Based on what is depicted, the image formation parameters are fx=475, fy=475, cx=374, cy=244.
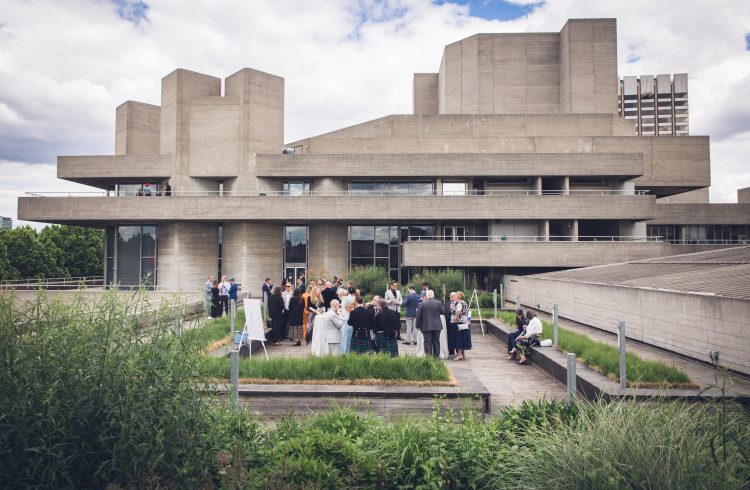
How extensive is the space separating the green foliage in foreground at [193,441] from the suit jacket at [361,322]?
239 inches

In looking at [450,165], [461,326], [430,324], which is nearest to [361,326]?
[430,324]

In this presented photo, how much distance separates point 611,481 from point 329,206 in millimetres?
31886

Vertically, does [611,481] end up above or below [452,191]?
below

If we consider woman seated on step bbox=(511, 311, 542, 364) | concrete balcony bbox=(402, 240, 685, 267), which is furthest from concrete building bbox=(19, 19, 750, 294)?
woman seated on step bbox=(511, 311, 542, 364)

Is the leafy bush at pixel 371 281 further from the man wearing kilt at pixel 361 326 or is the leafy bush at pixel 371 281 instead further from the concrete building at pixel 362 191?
the man wearing kilt at pixel 361 326

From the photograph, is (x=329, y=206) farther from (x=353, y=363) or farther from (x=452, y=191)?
(x=353, y=363)

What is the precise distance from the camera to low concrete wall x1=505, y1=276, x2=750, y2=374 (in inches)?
377

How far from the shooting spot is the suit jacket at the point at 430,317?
11891 mm

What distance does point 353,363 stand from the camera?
928 cm

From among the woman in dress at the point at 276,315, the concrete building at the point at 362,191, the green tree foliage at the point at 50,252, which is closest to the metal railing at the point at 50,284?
the concrete building at the point at 362,191

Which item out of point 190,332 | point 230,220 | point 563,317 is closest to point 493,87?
point 230,220

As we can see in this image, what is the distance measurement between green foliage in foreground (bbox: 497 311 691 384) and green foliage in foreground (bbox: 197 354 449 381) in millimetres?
3283

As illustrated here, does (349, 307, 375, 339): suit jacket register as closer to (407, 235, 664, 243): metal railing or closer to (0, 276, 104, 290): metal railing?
(0, 276, 104, 290): metal railing

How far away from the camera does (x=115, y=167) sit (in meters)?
37.4
